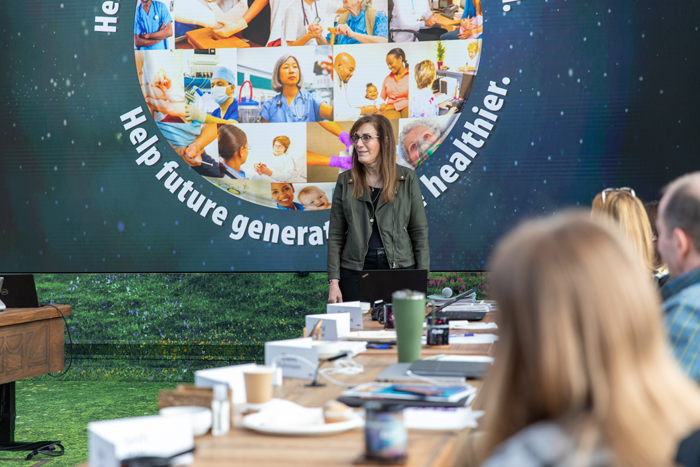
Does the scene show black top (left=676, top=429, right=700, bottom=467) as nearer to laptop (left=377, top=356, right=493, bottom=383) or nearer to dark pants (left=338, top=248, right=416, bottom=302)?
laptop (left=377, top=356, right=493, bottom=383)

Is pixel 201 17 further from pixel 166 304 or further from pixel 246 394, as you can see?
pixel 246 394

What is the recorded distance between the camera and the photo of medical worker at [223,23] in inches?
181

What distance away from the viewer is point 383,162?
138 inches

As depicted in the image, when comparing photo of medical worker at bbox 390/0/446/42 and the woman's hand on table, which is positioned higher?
photo of medical worker at bbox 390/0/446/42

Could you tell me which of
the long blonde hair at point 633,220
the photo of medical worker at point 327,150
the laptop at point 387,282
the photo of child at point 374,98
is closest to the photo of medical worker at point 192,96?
the photo of medical worker at point 327,150

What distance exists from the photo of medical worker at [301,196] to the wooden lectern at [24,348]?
1.57m

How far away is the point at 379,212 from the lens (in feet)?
11.6

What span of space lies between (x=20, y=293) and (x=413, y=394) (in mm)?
2903

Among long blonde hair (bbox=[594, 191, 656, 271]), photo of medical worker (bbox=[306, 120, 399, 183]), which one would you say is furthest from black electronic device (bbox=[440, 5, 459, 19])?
long blonde hair (bbox=[594, 191, 656, 271])

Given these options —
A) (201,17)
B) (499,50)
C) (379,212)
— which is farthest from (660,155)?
(201,17)

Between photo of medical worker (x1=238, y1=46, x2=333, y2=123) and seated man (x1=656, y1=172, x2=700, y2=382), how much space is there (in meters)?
3.28

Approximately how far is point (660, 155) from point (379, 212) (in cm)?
191

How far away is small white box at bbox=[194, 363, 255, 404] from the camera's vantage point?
55.3 inches

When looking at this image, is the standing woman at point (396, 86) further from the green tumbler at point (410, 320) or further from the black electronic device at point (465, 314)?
the green tumbler at point (410, 320)
